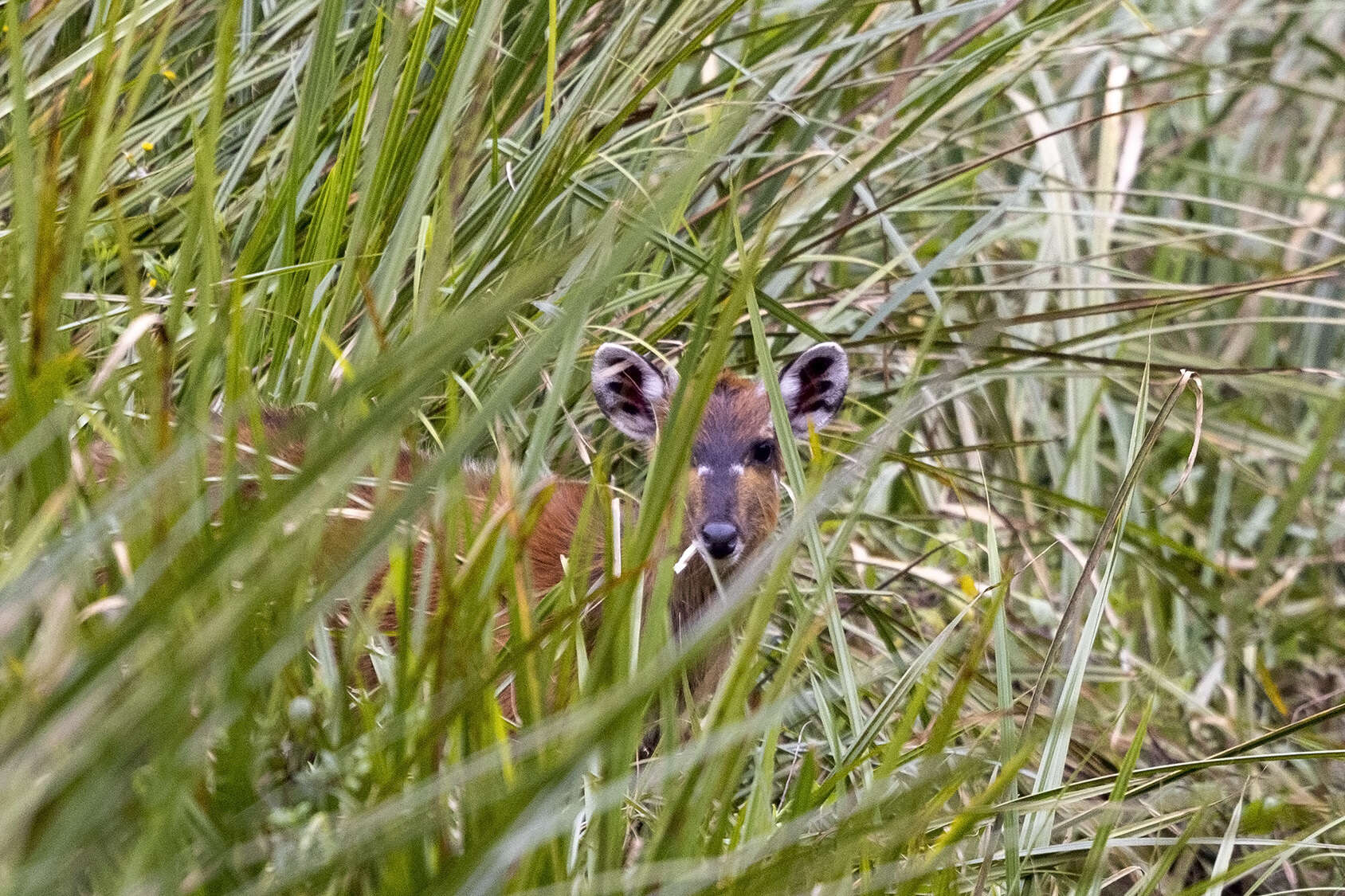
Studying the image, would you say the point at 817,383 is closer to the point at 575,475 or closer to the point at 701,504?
the point at 701,504

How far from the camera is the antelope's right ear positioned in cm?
328

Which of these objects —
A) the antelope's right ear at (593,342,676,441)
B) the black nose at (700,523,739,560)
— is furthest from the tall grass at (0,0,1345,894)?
the black nose at (700,523,739,560)

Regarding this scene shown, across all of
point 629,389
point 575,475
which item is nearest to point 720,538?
point 575,475

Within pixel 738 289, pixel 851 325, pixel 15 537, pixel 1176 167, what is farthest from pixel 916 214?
pixel 15 537

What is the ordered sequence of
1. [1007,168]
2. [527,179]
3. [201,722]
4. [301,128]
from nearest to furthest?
[201,722]
[301,128]
[527,179]
[1007,168]

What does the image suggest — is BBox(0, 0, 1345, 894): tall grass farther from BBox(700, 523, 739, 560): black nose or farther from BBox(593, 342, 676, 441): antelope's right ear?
BBox(700, 523, 739, 560): black nose

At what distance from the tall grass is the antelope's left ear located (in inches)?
4.1

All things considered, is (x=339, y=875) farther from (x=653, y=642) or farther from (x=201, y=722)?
(x=653, y=642)

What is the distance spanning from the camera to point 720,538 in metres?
3.63

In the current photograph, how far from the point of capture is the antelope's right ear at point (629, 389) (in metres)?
3.28

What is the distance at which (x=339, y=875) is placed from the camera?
1433mm

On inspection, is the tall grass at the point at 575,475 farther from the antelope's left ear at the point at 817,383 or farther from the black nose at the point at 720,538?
the black nose at the point at 720,538

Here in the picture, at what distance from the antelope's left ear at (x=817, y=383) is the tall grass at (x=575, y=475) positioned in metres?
0.10

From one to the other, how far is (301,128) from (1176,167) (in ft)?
13.8
